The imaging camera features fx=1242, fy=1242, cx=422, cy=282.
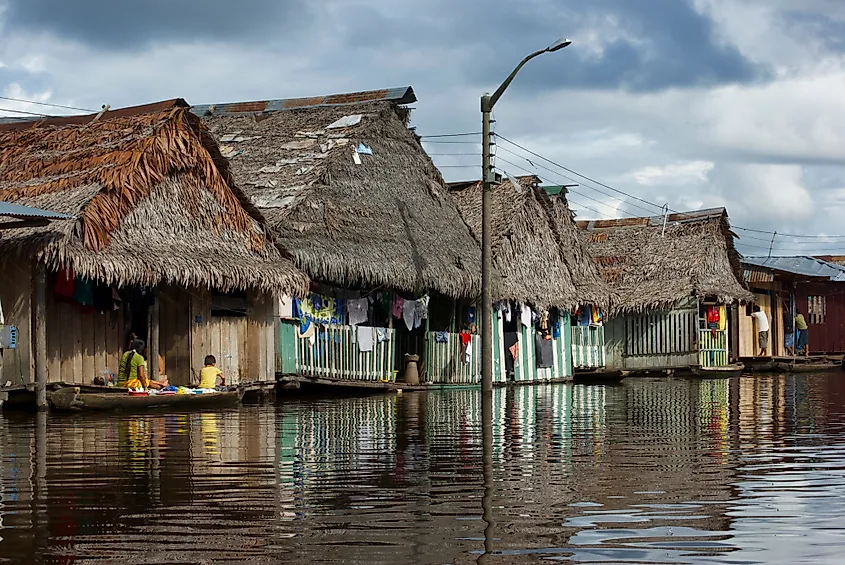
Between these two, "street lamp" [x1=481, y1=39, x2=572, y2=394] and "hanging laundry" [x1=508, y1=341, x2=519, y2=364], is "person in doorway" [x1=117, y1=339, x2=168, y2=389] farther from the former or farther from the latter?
"hanging laundry" [x1=508, y1=341, x2=519, y2=364]

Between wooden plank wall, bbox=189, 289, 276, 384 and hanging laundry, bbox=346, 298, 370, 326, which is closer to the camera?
wooden plank wall, bbox=189, 289, 276, 384

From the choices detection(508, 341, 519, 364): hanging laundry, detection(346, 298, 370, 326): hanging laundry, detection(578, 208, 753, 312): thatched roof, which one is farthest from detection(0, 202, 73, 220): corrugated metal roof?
detection(578, 208, 753, 312): thatched roof

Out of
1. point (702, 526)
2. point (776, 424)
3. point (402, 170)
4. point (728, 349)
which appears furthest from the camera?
point (728, 349)

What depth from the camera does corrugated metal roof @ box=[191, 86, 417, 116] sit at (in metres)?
25.1

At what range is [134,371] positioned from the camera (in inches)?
717

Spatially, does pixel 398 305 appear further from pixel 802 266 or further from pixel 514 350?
pixel 802 266

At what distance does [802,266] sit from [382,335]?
917 inches

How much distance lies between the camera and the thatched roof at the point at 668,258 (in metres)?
35.5

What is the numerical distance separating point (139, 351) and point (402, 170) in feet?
27.4

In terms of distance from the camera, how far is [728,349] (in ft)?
125

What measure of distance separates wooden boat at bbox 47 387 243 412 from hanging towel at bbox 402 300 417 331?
672 cm

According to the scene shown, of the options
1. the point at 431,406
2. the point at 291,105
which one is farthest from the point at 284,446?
the point at 291,105

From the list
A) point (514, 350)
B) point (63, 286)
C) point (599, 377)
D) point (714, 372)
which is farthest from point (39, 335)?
point (714, 372)

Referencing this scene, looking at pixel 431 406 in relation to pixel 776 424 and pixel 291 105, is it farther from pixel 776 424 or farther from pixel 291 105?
pixel 291 105
